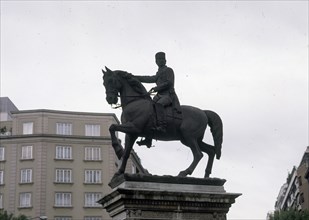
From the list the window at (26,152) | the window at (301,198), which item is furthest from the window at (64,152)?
the window at (301,198)

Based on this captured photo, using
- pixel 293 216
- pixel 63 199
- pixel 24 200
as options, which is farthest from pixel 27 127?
pixel 293 216

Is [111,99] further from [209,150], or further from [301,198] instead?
[301,198]

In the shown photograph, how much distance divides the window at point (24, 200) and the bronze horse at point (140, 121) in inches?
2507

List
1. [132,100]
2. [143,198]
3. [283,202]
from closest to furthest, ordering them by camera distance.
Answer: [143,198] < [132,100] < [283,202]

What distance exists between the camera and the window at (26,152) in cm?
7900

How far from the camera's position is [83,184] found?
7862 cm

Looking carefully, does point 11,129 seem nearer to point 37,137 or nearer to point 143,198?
point 37,137

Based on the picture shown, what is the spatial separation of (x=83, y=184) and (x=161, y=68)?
2513 inches

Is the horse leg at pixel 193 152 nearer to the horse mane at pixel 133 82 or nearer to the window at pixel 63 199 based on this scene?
the horse mane at pixel 133 82

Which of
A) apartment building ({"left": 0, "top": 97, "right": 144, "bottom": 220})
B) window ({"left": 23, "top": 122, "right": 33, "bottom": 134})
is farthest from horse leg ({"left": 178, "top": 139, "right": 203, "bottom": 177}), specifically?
window ({"left": 23, "top": 122, "right": 33, "bottom": 134})

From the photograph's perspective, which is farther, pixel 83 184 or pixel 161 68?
pixel 83 184

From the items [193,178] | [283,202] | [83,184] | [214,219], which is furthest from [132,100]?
[283,202]

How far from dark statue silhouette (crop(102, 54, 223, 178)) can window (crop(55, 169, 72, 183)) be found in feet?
209

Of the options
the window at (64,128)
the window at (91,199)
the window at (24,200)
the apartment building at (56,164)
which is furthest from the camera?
the window at (64,128)
